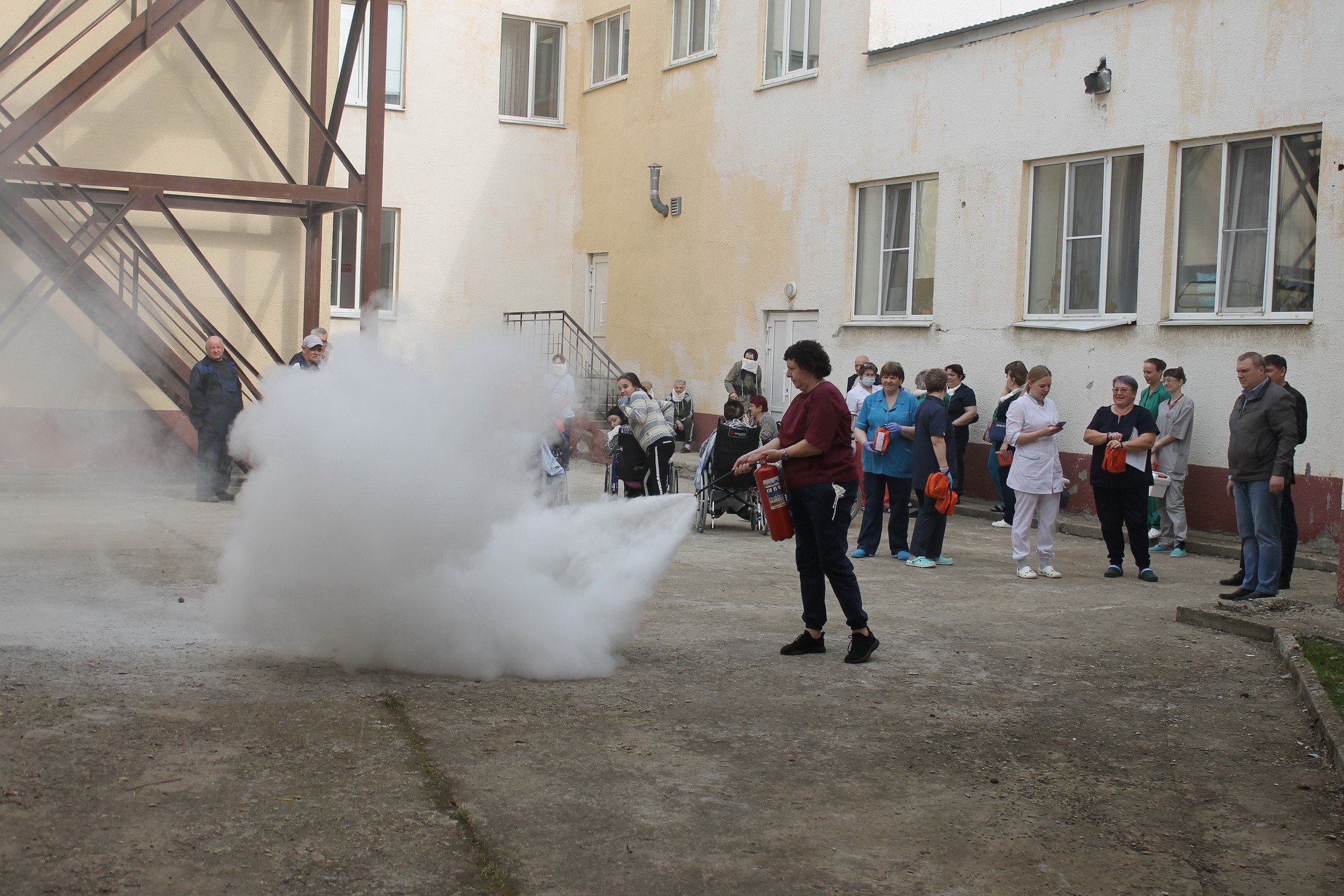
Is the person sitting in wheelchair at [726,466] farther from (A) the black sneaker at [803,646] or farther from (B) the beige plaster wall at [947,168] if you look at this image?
(A) the black sneaker at [803,646]

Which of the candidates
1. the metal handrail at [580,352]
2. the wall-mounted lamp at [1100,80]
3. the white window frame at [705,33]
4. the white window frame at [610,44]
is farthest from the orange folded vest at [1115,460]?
the white window frame at [610,44]

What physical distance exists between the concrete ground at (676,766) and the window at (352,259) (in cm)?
1424

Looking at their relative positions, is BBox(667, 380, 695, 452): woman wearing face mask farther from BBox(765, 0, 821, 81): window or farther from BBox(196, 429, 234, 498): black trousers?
BBox(196, 429, 234, 498): black trousers

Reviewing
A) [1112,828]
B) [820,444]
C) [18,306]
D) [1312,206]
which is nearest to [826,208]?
[1312,206]

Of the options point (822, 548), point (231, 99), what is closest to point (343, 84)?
point (231, 99)

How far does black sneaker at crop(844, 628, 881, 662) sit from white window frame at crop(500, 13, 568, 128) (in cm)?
1804

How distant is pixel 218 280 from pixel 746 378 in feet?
25.2

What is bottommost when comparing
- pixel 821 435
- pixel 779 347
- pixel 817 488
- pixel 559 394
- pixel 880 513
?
pixel 880 513

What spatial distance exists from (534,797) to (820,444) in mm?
3113

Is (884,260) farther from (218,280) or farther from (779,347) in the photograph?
(218,280)

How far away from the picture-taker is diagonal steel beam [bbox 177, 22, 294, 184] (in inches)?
609

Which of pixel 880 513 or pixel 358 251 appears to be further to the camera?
pixel 358 251

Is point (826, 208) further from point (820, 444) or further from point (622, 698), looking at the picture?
point (622, 698)

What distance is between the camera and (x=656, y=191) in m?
22.0
